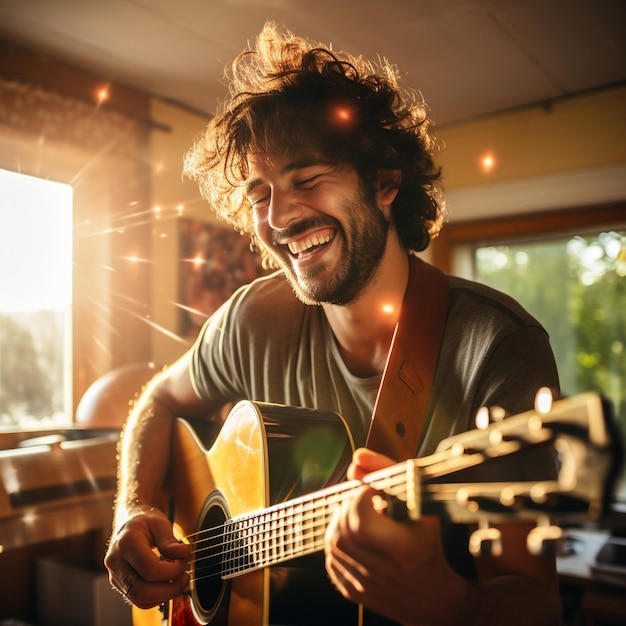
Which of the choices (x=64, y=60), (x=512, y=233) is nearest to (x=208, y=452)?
(x=64, y=60)

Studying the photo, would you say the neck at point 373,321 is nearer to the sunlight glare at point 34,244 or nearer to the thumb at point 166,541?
the thumb at point 166,541

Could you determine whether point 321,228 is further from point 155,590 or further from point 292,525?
point 155,590

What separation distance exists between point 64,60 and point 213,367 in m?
1.58

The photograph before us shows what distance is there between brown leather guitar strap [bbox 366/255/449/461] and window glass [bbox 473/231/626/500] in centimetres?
150

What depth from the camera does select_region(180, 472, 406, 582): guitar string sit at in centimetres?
79

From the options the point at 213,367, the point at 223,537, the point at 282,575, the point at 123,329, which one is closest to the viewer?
the point at 282,575

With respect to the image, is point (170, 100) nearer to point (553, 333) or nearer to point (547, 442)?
point (553, 333)

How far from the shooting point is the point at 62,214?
2305mm

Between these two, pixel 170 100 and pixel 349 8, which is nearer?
pixel 349 8

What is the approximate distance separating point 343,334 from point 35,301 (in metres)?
1.50

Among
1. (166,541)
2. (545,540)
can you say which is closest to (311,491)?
(166,541)

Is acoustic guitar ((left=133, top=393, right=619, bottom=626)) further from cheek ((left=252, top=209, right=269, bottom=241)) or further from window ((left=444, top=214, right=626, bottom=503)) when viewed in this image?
window ((left=444, top=214, right=626, bottom=503))

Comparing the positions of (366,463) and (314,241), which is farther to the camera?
(314,241)

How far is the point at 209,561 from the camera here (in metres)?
1.04
